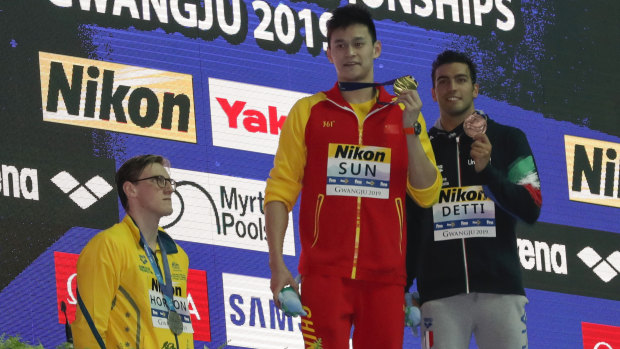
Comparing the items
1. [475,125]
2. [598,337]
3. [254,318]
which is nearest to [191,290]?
[254,318]

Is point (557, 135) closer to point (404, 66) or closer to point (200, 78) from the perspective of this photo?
point (404, 66)

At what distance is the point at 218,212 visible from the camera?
4.76 m

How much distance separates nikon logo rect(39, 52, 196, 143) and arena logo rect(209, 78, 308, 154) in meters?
0.12

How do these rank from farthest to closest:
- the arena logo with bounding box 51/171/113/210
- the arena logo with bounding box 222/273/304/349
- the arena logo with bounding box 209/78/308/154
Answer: the arena logo with bounding box 209/78/308/154, the arena logo with bounding box 222/273/304/349, the arena logo with bounding box 51/171/113/210

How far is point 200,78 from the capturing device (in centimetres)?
486

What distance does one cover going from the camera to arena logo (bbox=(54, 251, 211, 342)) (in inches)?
174

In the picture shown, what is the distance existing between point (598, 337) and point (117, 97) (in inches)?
101

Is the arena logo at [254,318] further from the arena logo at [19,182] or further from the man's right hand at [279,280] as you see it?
the man's right hand at [279,280]

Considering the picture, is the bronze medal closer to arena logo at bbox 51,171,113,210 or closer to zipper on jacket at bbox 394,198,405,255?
zipper on jacket at bbox 394,198,405,255

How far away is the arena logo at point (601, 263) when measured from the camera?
5.43 m

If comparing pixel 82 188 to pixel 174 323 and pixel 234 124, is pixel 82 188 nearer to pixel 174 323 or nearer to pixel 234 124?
pixel 234 124

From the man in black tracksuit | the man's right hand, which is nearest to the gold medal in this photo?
the man in black tracksuit

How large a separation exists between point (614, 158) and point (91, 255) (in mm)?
3204

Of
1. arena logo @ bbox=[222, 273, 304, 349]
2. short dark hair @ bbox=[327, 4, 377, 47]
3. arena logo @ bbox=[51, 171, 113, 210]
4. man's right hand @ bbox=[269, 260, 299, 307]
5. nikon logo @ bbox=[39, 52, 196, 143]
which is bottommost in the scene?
arena logo @ bbox=[222, 273, 304, 349]
